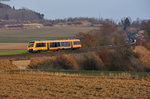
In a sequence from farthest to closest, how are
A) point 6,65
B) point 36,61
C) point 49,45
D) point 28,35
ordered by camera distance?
point 28,35 → point 49,45 → point 36,61 → point 6,65

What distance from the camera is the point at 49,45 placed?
4547cm

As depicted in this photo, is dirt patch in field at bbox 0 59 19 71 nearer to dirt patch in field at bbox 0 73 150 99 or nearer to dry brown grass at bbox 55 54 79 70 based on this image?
dry brown grass at bbox 55 54 79 70

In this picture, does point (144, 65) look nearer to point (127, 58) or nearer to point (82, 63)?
point (127, 58)

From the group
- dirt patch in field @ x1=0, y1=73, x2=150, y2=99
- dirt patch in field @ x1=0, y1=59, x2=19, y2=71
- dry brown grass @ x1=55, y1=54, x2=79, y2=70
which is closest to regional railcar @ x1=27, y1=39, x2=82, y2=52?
dry brown grass @ x1=55, y1=54, x2=79, y2=70

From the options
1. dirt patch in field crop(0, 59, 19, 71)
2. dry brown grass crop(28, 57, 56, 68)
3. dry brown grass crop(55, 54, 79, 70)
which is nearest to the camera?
dirt patch in field crop(0, 59, 19, 71)

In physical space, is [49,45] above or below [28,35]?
above

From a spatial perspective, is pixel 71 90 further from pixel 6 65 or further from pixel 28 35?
pixel 28 35

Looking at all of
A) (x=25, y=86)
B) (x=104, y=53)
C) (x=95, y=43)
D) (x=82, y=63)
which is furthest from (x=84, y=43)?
(x=25, y=86)

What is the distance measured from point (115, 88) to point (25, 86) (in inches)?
226

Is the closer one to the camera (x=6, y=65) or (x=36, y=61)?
(x=6, y=65)

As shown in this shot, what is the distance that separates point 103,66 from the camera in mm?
46500

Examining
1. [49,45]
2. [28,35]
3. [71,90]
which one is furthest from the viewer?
[28,35]

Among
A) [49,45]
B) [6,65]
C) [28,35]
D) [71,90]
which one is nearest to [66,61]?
[49,45]

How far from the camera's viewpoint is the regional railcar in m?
43.5
